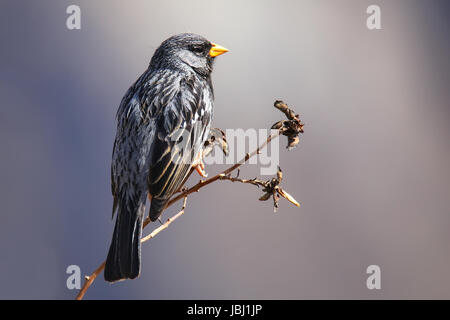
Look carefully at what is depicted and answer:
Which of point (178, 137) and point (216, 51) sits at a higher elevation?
point (216, 51)

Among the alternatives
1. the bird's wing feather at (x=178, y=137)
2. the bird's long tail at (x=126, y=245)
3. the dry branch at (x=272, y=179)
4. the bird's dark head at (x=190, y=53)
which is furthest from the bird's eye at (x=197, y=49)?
the dry branch at (x=272, y=179)

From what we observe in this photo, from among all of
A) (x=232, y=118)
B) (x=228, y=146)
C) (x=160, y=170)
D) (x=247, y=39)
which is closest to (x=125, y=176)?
(x=160, y=170)

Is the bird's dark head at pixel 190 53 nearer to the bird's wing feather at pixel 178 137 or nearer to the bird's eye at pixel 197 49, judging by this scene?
the bird's eye at pixel 197 49

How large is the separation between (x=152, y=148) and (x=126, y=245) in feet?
1.57

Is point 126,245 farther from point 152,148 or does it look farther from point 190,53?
point 190,53

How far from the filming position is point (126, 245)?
222 cm

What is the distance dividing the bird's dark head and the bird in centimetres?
7

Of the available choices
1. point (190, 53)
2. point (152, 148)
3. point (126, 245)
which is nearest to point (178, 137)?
point (152, 148)

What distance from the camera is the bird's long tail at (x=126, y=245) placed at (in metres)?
2.12

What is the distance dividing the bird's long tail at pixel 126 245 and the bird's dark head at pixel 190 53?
0.93 metres

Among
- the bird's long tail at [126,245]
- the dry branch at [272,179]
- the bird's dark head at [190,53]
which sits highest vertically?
the bird's dark head at [190,53]

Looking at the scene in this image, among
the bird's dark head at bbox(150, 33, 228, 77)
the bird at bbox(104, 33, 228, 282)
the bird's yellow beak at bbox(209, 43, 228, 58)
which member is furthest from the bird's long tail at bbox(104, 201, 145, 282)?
the bird's yellow beak at bbox(209, 43, 228, 58)

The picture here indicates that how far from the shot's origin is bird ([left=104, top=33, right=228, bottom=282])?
7.38ft

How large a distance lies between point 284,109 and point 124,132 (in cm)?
95
